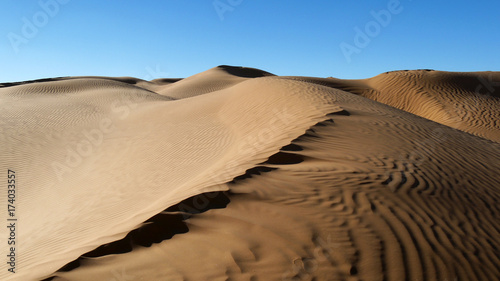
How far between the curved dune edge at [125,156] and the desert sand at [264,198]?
0.06 m

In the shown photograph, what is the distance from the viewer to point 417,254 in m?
3.54

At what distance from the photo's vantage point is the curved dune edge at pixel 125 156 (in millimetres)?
5281

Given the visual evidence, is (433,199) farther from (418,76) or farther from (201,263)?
(418,76)

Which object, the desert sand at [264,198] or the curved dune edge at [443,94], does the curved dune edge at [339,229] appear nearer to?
the desert sand at [264,198]

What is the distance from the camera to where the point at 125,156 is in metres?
11.3

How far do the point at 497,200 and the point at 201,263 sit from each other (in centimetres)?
446

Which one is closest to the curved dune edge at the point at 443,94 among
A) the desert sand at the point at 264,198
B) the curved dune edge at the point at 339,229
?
the desert sand at the point at 264,198

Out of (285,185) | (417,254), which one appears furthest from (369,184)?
(417,254)

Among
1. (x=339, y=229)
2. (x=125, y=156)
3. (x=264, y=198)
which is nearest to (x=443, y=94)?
(x=125, y=156)

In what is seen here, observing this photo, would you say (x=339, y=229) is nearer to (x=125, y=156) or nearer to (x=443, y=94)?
(x=125, y=156)

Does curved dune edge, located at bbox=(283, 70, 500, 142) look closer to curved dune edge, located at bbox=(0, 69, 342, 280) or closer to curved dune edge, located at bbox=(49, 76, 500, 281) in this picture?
curved dune edge, located at bbox=(0, 69, 342, 280)

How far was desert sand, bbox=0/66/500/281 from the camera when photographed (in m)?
3.30

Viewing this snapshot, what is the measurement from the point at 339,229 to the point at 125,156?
8949 mm

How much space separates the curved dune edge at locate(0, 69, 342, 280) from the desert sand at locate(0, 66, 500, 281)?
57mm
